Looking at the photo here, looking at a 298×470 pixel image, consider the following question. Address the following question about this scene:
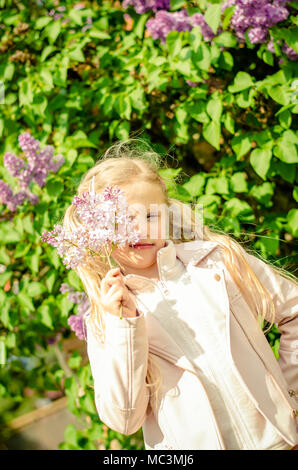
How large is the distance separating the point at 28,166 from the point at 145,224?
797 mm

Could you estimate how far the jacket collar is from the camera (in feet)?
4.16

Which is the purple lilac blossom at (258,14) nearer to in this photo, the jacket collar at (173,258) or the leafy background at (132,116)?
the leafy background at (132,116)

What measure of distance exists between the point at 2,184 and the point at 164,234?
0.89 metres

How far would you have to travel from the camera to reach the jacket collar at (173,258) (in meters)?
1.27

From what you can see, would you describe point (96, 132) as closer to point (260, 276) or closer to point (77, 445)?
point (260, 276)

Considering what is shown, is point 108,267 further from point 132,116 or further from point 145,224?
point 132,116

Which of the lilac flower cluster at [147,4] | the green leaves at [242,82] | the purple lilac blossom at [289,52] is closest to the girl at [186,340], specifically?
the green leaves at [242,82]

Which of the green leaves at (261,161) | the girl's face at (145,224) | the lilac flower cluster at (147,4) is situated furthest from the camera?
the lilac flower cluster at (147,4)

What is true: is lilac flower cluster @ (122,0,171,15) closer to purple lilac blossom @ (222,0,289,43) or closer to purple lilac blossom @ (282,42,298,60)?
purple lilac blossom @ (222,0,289,43)

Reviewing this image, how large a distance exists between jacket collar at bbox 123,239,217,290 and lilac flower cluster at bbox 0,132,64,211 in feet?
2.31

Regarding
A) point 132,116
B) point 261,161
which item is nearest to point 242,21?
point 261,161

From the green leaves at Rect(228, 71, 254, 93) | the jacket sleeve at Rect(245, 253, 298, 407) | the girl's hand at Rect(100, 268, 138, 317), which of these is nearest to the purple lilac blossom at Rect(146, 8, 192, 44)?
the green leaves at Rect(228, 71, 254, 93)

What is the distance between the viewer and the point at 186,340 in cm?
122

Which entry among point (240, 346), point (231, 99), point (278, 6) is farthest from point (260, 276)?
point (278, 6)
